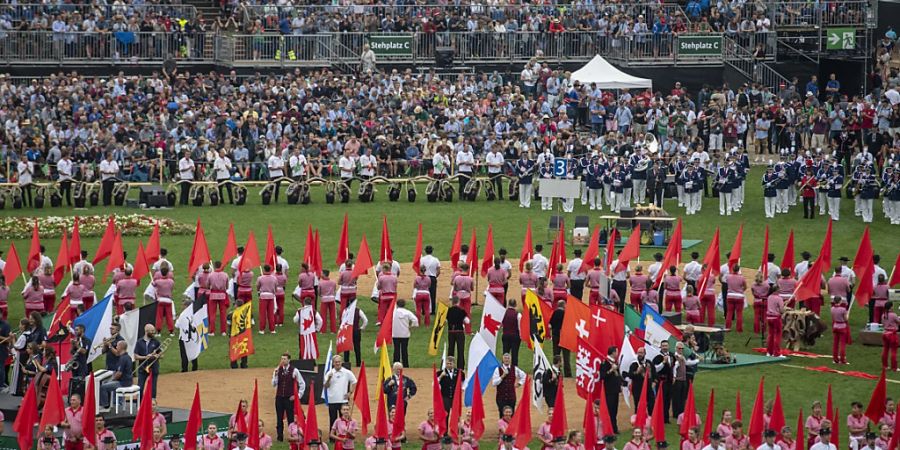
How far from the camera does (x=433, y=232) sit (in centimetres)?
4312

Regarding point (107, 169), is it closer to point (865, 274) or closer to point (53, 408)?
point (865, 274)

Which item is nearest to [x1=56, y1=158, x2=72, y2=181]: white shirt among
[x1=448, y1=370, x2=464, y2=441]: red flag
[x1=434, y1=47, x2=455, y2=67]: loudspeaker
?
[x1=434, y1=47, x2=455, y2=67]: loudspeaker

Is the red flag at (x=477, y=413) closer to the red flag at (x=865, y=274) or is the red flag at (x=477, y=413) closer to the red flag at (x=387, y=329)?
the red flag at (x=387, y=329)

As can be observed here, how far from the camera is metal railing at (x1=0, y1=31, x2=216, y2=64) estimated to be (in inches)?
2196

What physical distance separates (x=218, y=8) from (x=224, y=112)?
1044cm

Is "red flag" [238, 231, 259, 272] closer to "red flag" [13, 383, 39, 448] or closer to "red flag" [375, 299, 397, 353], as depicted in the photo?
"red flag" [375, 299, 397, 353]

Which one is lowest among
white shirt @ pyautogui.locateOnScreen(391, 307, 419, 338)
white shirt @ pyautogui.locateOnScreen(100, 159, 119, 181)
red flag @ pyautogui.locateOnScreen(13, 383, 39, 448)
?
red flag @ pyautogui.locateOnScreen(13, 383, 39, 448)

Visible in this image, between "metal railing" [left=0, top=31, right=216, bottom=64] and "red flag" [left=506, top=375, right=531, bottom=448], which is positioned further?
"metal railing" [left=0, top=31, right=216, bottom=64]

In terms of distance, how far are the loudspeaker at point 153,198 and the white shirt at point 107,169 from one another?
3.17ft

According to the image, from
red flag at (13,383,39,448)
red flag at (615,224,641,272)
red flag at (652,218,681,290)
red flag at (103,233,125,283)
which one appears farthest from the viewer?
red flag at (615,224,641,272)

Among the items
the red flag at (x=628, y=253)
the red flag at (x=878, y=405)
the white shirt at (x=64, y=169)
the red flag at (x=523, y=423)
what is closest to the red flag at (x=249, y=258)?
the red flag at (x=628, y=253)

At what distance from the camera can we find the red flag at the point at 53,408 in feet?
74.7

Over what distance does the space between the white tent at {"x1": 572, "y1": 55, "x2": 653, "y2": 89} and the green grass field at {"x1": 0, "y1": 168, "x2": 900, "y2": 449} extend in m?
5.59

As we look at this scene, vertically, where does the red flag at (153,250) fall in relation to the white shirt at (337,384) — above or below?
above
